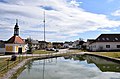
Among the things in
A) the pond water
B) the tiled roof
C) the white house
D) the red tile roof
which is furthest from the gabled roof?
the tiled roof

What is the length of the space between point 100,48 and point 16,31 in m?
24.5

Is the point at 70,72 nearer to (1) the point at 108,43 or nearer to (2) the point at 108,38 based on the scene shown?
(1) the point at 108,43

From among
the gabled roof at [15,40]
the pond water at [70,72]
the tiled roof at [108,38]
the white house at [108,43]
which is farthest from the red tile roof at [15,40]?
the tiled roof at [108,38]

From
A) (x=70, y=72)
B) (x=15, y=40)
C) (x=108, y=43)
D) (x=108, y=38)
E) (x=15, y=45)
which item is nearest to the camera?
(x=70, y=72)

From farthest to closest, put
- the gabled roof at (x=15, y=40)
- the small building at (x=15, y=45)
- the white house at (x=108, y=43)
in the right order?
1. the white house at (x=108, y=43)
2. the gabled roof at (x=15, y=40)
3. the small building at (x=15, y=45)

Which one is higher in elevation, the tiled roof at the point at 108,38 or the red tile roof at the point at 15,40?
the tiled roof at the point at 108,38

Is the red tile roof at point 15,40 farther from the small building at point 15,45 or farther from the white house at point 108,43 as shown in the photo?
the white house at point 108,43

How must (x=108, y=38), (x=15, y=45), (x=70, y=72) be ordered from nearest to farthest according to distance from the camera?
(x=70, y=72) → (x=15, y=45) → (x=108, y=38)

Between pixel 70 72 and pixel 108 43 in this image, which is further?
pixel 108 43

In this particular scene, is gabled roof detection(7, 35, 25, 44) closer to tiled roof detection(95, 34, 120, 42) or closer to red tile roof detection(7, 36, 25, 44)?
red tile roof detection(7, 36, 25, 44)

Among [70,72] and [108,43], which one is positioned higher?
[108,43]

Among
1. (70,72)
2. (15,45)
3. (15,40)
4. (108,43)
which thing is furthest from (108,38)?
(70,72)

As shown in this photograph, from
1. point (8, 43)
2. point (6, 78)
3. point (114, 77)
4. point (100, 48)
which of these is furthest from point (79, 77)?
point (100, 48)

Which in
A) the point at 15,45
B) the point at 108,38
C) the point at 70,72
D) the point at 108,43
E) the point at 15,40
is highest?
the point at 108,38
